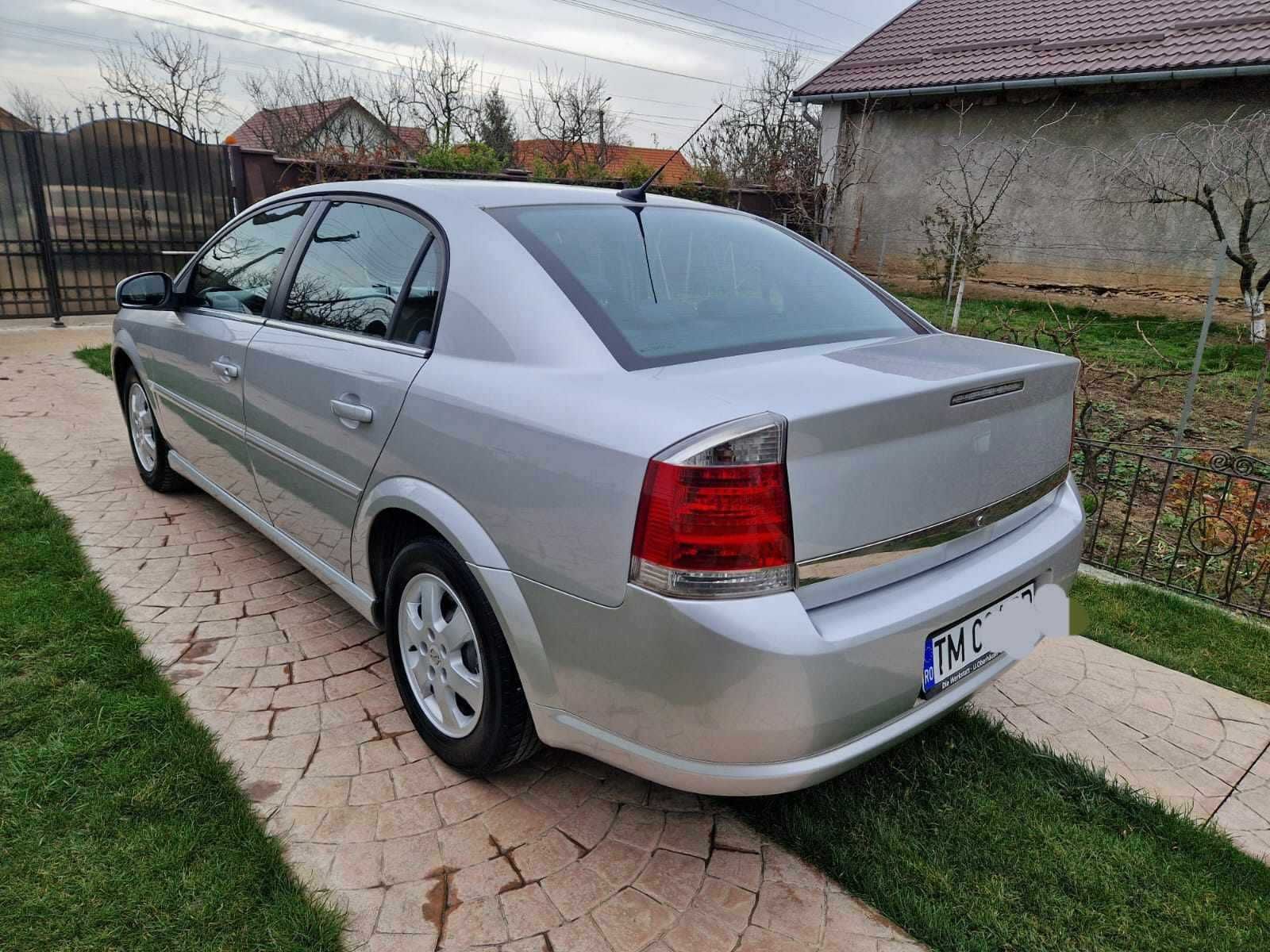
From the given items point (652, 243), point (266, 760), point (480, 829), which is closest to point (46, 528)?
point (266, 760)

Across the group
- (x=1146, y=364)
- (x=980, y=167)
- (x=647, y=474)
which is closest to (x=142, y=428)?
(x=647, y=474)

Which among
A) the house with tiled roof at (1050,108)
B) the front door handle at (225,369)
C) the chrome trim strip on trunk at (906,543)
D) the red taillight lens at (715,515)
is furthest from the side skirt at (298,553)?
the house with tiled roof at (1050,108)

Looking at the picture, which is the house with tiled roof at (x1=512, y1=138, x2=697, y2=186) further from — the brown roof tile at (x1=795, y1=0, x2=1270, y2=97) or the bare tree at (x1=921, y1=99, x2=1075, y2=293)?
the bare tree at (x1=921, y1=99, x2=1075, y2=293)

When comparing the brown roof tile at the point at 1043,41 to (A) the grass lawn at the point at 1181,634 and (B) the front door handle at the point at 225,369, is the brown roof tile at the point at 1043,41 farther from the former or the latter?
(B) the front door handle at the point at 225,369

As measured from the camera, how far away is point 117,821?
7.01ft

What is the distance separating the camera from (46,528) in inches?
155

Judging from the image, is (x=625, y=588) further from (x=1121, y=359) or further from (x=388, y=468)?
(x=1121, y=359)

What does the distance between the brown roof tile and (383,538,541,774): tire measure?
484 inches

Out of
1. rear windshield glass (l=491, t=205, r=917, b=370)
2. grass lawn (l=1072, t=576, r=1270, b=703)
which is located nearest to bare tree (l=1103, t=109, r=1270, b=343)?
grass lawn (l=1072, t=576, r=1270, b=703)

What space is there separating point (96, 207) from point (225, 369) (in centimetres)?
866

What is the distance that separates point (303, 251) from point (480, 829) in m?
2.07

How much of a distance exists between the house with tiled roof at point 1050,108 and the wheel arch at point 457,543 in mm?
10155

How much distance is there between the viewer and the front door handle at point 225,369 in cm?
318

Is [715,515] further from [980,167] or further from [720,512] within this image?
[980,167]
